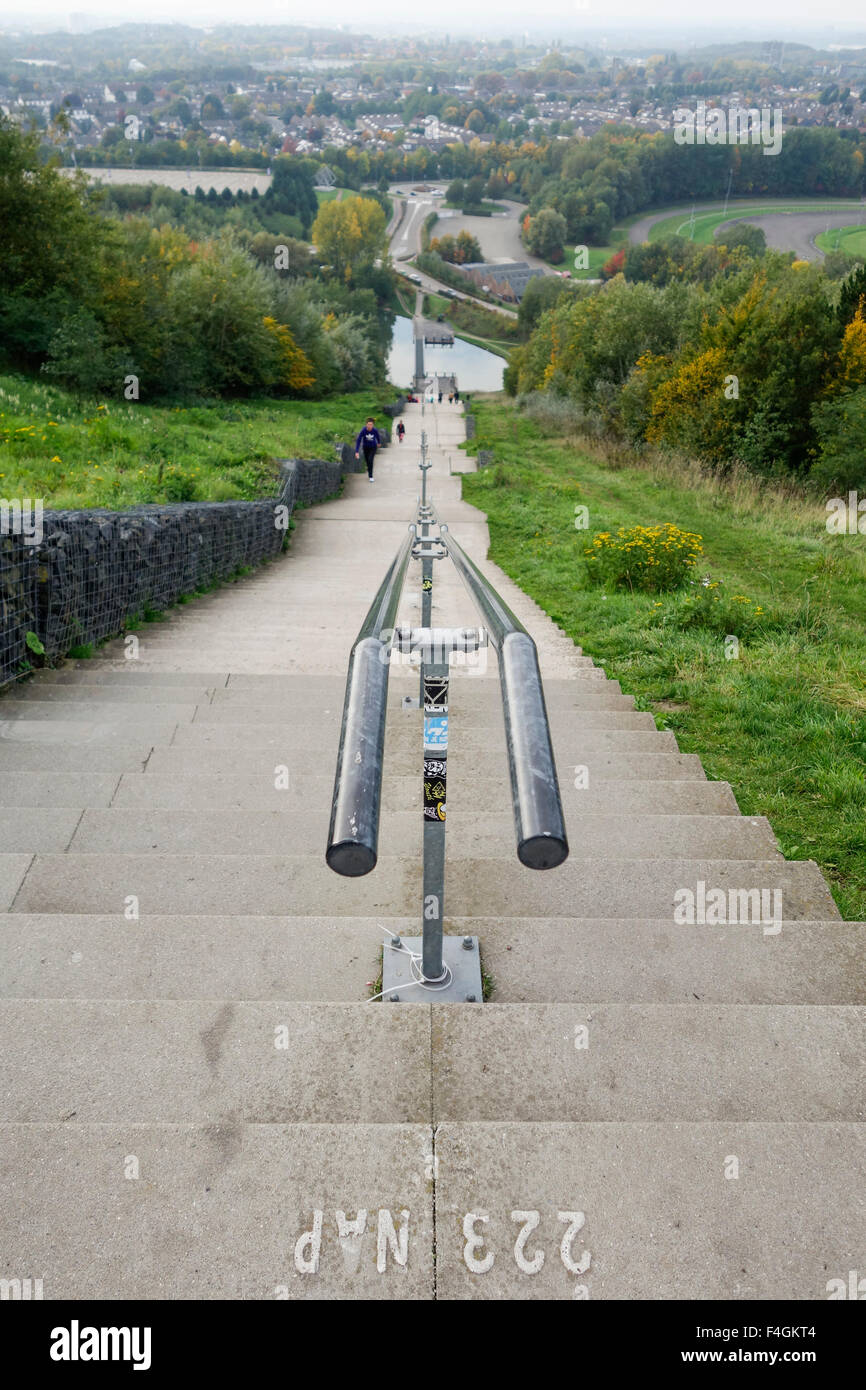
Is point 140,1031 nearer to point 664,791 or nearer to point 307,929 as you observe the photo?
point 307,929

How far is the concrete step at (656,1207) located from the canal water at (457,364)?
64713 mm

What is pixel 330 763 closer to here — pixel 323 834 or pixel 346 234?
pixel 323 834

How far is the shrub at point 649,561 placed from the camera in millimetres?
9430

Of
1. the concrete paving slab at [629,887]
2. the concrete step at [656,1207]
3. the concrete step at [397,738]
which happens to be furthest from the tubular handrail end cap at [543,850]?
the concrete step at [397,738]

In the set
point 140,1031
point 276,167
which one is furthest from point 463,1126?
point 276,167

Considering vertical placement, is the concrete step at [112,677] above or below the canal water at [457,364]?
below

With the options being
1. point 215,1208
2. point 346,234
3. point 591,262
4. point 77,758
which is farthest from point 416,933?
point 591,262

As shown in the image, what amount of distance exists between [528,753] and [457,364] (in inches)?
3038

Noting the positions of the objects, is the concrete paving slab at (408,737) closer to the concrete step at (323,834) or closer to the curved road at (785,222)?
the concrete step at (323,834)

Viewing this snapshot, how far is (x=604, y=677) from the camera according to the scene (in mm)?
6832

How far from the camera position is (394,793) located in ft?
13.6

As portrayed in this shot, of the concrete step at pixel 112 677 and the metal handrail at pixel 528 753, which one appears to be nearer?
the metal handrail at pixel 528 753

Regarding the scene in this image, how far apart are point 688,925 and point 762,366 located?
2017cm

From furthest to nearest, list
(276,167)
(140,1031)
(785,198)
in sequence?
(785,198) < (276,167) < (140,1031)
